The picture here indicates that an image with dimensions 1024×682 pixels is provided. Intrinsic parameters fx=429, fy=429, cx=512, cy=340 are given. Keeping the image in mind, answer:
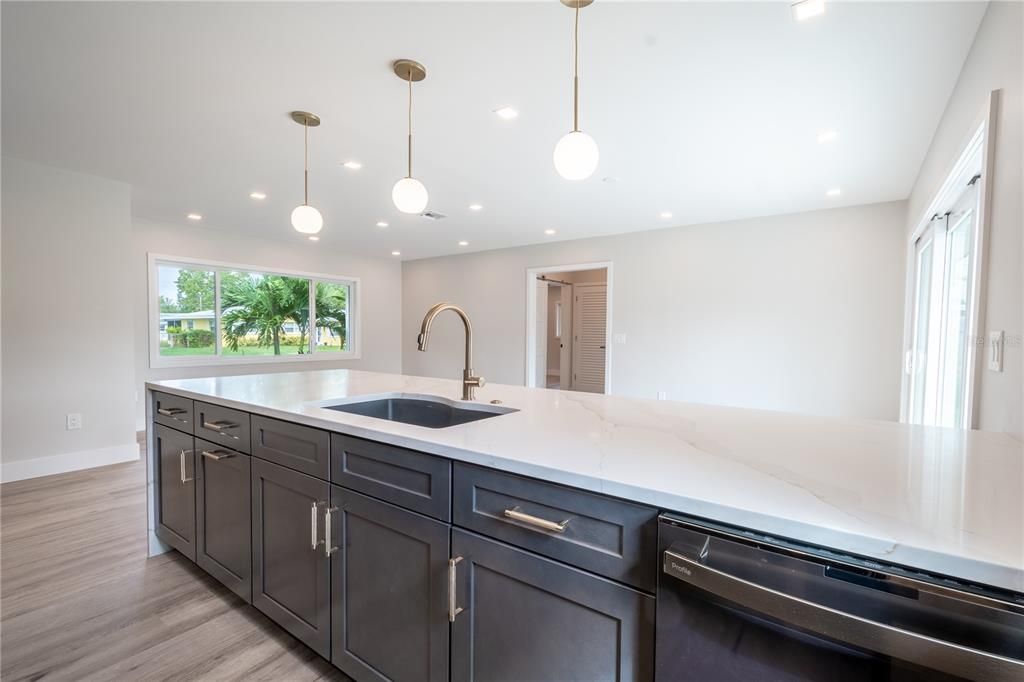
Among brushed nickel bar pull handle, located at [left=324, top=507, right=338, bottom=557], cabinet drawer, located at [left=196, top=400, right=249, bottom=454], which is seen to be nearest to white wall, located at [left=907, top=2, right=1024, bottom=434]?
brushed nickel bar pull handle, located at [left=324, top=507, right=338, bottom=557]

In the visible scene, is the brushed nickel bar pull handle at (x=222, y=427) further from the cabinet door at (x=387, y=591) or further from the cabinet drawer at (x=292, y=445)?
the cabinet door at (x=387, y=591)

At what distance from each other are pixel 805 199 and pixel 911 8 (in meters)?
2.54

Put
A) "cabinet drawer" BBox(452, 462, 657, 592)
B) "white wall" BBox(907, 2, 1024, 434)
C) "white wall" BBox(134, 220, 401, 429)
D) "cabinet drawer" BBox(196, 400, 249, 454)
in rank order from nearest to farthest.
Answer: "cabinet drawer" BBox(452, 462, 657, 592)
"white wall" BBox(907, 2, 1024, 434)
"cabinet drawer" BBox(196, 400, 249, 454)
"white wall" BBox(134, 220, 401, 429)

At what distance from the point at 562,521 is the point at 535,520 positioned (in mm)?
59

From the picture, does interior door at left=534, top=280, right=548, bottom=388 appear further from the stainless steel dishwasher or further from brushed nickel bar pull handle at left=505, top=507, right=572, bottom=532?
the stainless steel dishwasher

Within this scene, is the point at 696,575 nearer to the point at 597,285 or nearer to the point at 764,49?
the point at 764,49

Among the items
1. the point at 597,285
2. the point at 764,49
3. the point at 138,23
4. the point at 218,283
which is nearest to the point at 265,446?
the point at 138,23

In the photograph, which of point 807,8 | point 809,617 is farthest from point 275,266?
point 809,617

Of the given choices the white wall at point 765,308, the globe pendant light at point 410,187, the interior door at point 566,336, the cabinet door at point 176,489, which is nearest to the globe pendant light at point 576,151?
the globe pendant light at point 410,187

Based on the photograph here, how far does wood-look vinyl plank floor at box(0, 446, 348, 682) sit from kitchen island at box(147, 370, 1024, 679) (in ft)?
0.56

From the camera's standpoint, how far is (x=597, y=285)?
8.06m

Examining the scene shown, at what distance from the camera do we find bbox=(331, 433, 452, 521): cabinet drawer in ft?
3.59

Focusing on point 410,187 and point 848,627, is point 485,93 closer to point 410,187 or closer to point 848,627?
point 410,187

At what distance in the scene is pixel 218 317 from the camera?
18.2 ft
